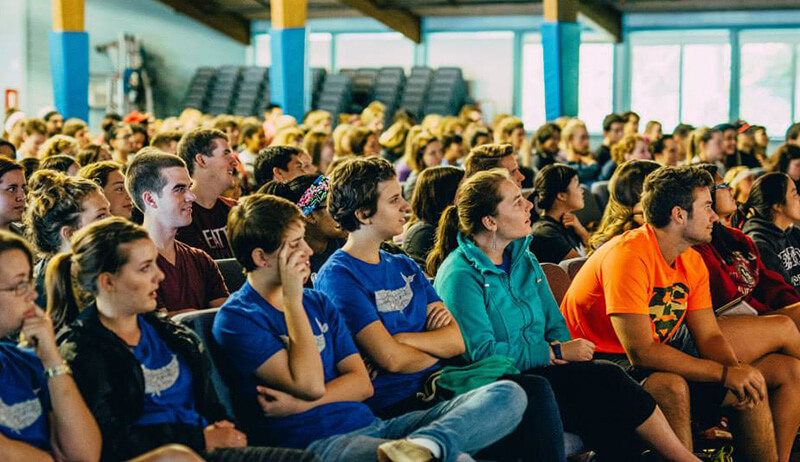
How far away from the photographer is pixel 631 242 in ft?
12.0

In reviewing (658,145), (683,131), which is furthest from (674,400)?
(683,131)

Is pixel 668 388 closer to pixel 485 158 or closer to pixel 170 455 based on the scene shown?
pixel 170 455

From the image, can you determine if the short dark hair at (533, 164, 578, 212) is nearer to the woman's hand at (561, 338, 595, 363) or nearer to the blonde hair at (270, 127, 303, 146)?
the woman's hand at (561, 338, 595, 363)

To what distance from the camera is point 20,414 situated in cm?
222

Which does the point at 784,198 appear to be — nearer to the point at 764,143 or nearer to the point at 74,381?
the point at 74,381

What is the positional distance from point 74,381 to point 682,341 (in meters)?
2.34

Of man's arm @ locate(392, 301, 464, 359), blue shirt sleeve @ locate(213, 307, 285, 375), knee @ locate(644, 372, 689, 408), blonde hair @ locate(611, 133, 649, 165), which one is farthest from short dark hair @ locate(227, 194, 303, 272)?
blonde hair @ locate(611, 133, 649, 165)

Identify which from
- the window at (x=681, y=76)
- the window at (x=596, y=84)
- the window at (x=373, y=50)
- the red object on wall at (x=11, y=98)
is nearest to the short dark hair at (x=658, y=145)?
the window at (x=681, y=76)

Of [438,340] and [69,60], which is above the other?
[69,60]

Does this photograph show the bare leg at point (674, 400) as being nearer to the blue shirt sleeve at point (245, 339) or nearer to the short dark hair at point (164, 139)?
the blue shirt sleeve at point (245, 339)

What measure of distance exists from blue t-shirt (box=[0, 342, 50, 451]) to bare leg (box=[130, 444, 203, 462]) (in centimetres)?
21

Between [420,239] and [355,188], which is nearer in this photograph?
[355,188]

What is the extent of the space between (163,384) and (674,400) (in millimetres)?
1767

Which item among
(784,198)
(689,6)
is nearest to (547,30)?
(689,6)
